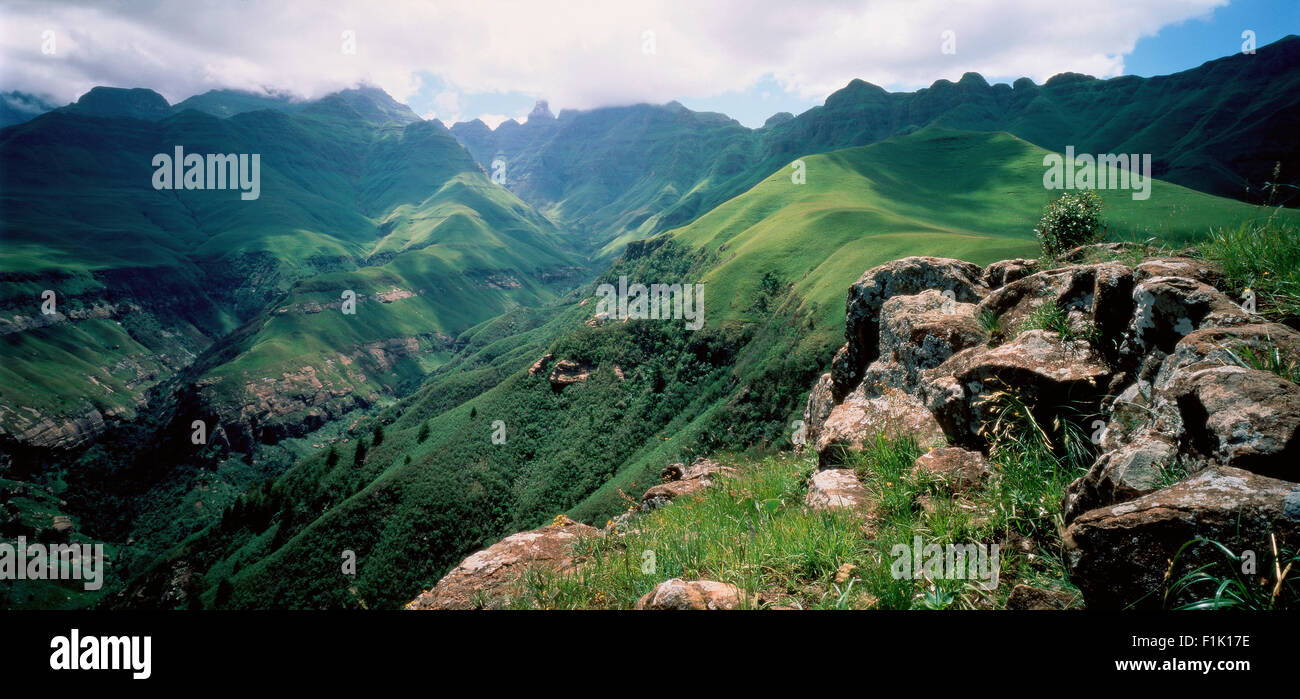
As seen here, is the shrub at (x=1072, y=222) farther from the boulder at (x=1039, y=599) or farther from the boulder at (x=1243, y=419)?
the boulder at (x=1039, y=599)

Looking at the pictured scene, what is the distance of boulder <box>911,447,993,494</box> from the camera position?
5.66 meters

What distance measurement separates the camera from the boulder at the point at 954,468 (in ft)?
18.6

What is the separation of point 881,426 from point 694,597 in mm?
5593

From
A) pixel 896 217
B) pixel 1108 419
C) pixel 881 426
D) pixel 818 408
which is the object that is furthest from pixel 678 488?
pixel 896 217

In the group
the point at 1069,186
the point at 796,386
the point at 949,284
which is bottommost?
the point at 796,386

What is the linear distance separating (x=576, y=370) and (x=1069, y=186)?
115 meters

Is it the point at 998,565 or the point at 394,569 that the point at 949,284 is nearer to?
the point at 998,565

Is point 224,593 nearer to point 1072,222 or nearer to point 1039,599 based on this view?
point 1039,599

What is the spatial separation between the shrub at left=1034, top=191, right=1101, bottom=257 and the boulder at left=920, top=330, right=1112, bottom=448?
7748 millimetres

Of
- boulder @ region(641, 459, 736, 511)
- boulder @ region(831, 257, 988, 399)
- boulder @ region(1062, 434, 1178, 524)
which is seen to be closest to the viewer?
boulder @ region(1062, 434, 1178, 524)

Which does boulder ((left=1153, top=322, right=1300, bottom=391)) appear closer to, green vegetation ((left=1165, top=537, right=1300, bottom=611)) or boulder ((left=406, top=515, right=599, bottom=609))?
green vegetation ((left=1165, top=537, right=1300, bottom=611))

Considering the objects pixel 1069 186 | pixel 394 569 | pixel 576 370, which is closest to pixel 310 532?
pixel 394 569

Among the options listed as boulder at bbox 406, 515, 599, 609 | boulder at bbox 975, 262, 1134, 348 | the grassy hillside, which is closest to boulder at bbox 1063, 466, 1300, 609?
boulder at bbox 975, 262, 1134, 348
